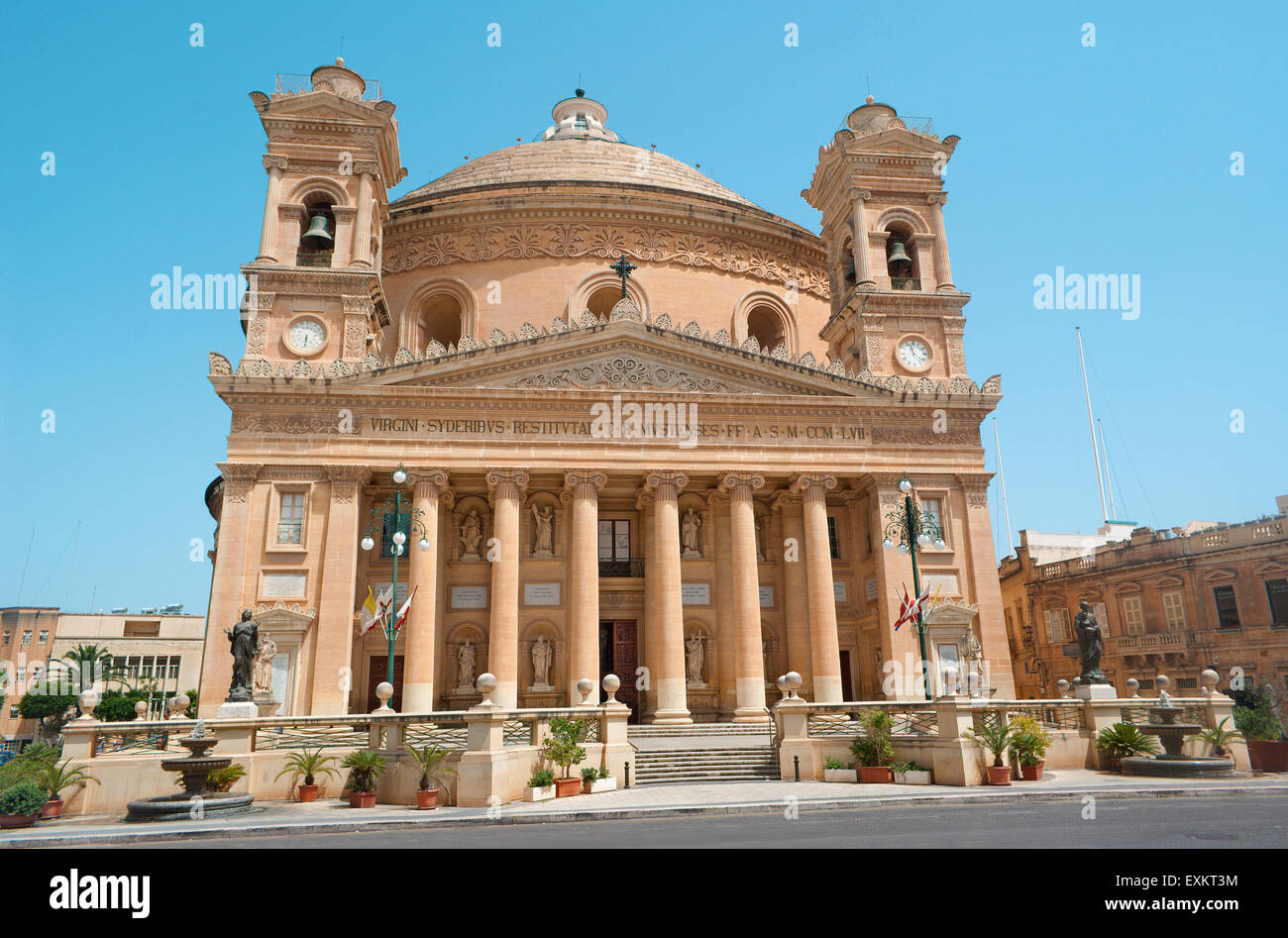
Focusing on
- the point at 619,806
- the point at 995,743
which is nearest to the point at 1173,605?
the point at 995,743

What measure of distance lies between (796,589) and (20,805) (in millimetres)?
24401

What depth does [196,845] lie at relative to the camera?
1334 cm

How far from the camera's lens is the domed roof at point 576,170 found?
43.1m

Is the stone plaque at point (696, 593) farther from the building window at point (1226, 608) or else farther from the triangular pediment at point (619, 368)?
the building window at point (1226, 608)

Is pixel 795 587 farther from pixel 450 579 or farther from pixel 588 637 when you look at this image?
pixel 450 579

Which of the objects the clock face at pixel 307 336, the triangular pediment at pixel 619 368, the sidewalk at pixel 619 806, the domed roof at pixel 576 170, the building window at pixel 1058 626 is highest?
the domed roof at pixel 576 170

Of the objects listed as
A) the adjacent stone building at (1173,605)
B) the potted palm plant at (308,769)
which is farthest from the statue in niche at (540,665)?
the adjacent stone building at (1173,605)

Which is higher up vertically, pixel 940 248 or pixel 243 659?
pixel 940 248

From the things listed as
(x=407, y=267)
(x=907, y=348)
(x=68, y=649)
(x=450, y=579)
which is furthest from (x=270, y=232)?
(x=68, y=649)

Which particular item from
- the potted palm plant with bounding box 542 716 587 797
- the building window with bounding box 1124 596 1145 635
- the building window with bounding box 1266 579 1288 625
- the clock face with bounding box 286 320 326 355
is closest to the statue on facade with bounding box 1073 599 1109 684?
the potted palm plant with bounding box 542 716 587 797

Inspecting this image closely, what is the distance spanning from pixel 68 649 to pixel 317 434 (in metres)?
62.9

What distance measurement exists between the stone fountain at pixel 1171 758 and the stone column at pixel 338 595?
22.3 metres

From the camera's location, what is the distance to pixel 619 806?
16812mm

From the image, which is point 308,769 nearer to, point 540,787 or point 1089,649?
point 540,787
